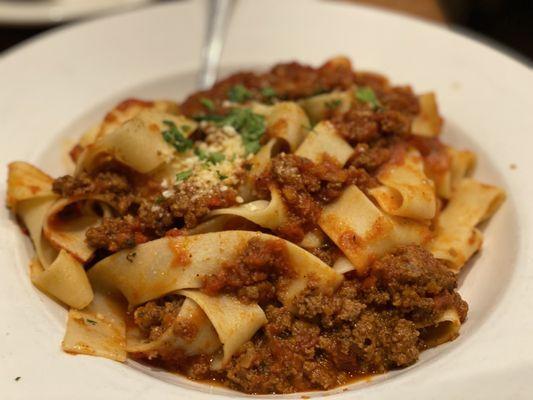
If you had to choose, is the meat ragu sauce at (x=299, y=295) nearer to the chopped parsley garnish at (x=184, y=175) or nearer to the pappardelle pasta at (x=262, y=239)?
the pappardelle pasta at (x=262, y=239)

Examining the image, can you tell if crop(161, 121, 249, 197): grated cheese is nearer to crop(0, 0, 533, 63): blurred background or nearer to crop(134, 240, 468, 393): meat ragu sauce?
crop(134, 240, 468, 393): meat ragu sauce

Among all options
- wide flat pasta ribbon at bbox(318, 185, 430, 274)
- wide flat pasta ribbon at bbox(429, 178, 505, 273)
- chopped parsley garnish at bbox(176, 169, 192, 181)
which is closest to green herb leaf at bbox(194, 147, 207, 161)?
chopped parsley garnish at bbox(176, 169, 192, 181)

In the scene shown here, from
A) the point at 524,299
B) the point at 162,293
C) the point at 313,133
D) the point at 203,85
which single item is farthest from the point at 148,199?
the point at 524,299

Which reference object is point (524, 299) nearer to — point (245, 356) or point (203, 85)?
point (245, 356)

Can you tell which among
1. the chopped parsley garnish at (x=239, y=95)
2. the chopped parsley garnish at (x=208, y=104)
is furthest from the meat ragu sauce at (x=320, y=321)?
the chopped parsley garnish at (x=239, y=95)

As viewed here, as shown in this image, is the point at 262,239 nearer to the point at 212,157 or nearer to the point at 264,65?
the point at 212,157
